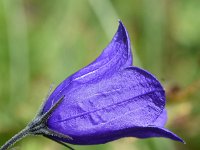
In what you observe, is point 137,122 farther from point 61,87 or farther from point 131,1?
point 131,1

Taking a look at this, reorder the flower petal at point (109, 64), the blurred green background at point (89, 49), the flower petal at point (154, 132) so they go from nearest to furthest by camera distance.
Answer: the flower petal at point (154, 132) < the flower petal at point (109, 64) < the blurred green background at point (89, 49)

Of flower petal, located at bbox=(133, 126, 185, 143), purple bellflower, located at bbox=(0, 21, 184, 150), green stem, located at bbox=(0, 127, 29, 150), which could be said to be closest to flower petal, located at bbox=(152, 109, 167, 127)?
purple bellflower, located at bbox=(0, 21, 184, 150)

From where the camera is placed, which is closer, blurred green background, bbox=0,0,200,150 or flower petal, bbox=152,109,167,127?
flower petal, bbox=152,109,167,127

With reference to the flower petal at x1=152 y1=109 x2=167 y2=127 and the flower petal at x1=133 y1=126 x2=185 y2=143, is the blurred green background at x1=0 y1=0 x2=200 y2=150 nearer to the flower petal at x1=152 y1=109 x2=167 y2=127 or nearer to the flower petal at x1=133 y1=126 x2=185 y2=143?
the flower petal at x1=152 y1=109 x2=167 y2=127

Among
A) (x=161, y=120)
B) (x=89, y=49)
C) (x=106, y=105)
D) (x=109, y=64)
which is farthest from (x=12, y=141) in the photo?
(x=89, y=49)

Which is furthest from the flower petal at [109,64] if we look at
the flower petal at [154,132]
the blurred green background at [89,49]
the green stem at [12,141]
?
the blurred green background at [89,49]

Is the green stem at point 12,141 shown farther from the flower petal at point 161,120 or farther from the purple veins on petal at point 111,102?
the flower petal at point 161,120

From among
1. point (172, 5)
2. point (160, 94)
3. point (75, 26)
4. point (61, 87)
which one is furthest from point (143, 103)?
point (172, 5)
